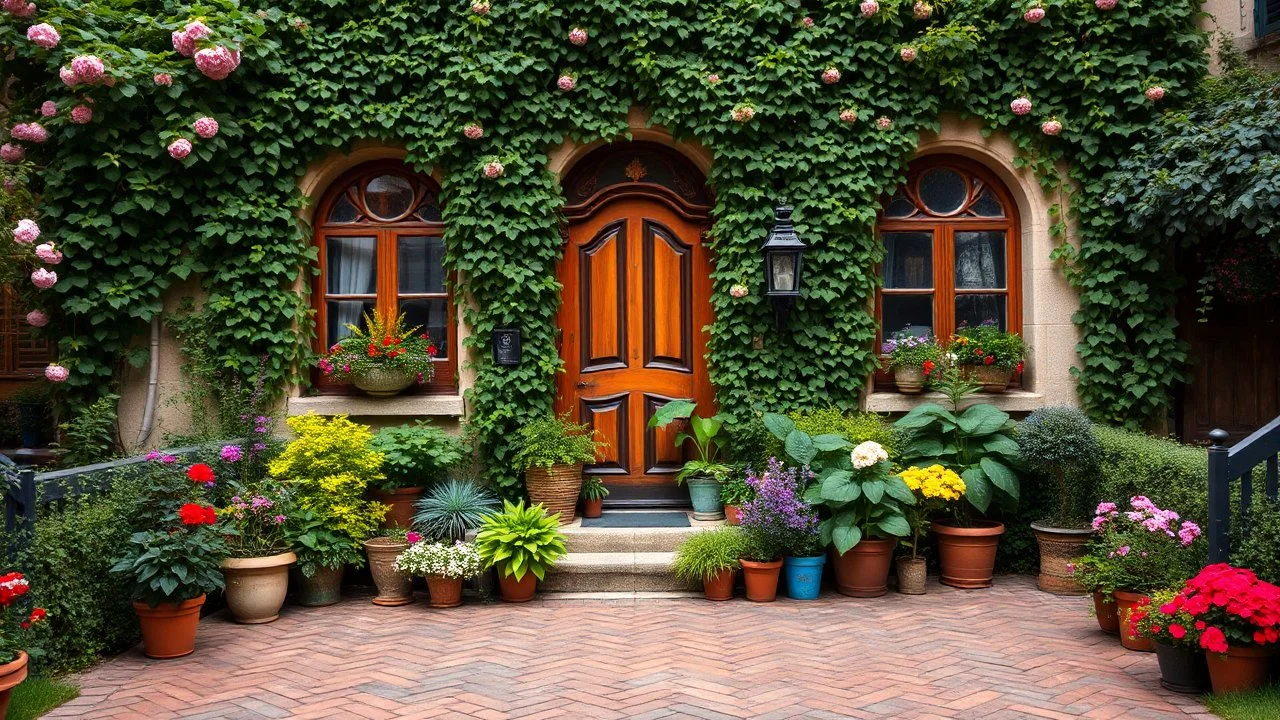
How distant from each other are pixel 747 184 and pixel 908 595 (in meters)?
3.42

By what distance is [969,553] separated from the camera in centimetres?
732

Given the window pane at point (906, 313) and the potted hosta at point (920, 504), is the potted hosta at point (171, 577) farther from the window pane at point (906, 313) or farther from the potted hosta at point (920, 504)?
the window pane at point (906, 313)

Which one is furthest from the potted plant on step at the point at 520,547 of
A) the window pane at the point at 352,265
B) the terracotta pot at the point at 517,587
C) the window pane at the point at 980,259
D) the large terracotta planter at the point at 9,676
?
the window pane at the point at 980,259

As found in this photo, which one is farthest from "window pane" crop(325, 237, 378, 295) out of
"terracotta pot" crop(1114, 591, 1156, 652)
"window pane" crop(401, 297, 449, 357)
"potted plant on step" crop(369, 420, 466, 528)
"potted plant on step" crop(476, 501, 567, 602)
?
"terracotta pot" crop(1114, 591, 1156, 652)

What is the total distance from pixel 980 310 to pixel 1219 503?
363 cm

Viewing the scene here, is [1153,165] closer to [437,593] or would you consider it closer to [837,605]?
[837,605]

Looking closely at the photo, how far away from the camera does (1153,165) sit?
771cm

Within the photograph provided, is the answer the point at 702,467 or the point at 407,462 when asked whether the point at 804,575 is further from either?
the point at 407,462

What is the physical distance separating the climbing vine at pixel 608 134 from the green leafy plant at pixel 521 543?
37.2 inches

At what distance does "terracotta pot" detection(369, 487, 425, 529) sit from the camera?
7.63 meters

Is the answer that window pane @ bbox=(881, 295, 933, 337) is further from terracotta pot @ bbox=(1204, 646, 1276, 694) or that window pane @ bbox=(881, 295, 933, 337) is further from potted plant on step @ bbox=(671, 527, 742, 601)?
terracotta pot @ bbox=(1204, 646, 1276, 694)

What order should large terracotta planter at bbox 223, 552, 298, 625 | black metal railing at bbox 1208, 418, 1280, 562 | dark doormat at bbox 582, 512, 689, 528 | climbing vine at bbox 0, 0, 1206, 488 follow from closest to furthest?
black metal railing at bbox 1208, 418, 1280, 562
large terracotta planter at bbox 223, 552, 298, 625
dark doormat at bbox 582, 512, 689, 528
climbing vine at bbox 0, 0, 1206, 488

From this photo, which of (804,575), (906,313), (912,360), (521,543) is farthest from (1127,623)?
(521,543)

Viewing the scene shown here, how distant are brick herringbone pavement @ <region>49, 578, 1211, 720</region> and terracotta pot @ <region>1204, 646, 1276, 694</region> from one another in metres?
0.20
